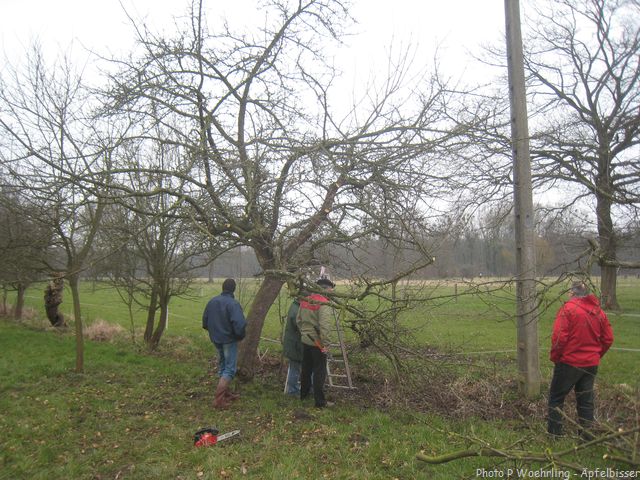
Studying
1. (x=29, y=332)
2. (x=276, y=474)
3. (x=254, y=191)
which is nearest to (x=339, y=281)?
(x=254, y=191)

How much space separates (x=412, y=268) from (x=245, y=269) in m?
4.52

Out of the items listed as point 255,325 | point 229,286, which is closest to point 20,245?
point 229,286

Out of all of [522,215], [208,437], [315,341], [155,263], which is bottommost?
[208,437]

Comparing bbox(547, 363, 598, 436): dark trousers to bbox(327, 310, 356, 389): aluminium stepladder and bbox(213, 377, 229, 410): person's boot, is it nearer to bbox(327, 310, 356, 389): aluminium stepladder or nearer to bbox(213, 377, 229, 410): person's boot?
bbox(327, 310, 356, 389): aluminium stepladder

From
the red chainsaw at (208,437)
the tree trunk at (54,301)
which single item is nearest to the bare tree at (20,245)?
the tree trunk at (54,301)

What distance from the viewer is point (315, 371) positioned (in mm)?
5957

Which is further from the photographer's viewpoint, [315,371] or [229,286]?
[229,286]

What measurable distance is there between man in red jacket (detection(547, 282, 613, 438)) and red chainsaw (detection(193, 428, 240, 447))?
3301 millimetres

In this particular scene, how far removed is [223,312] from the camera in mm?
6219

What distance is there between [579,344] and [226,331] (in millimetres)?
4183

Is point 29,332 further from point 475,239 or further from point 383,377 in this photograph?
point 475,239

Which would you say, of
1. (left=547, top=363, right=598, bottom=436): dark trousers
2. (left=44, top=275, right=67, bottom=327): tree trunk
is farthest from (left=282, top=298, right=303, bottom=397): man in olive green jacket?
(left=44, top=275, right=67, bottom=327): tree trunk

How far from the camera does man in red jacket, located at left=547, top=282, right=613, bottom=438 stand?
4609mm

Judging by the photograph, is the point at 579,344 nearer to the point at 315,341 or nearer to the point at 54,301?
the point at 315,341
